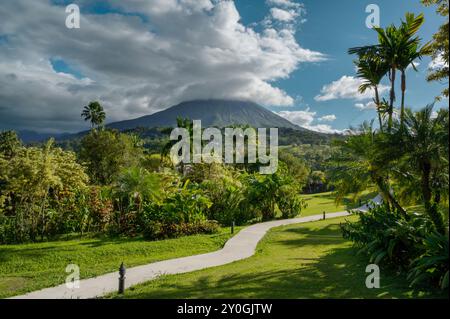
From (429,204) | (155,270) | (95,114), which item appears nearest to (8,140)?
(95,114)

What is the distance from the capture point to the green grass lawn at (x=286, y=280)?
6934 mm

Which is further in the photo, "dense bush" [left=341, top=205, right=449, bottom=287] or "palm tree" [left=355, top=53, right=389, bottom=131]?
"palm tree" [left=355, top=53, right=389, bottom=131]

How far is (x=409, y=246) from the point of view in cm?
837

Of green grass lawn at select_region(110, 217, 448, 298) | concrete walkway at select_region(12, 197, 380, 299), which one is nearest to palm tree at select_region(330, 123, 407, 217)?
green grass lawn at select_region(110, 217, 448, 298)

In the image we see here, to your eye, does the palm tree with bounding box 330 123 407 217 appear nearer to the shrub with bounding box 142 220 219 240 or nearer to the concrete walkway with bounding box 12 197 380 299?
the concrete walkway with bounding box 12 197 380 299

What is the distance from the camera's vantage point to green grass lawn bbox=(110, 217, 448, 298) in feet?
22.7

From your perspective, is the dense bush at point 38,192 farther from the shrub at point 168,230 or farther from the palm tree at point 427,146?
the palm tree at point 427,146

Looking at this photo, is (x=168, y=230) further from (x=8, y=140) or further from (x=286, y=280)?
(x=8, y=140)

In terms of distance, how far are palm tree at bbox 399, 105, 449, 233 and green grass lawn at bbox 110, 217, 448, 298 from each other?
2368 millimetres

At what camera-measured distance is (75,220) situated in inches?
624

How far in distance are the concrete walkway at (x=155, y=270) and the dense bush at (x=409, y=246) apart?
4.56m

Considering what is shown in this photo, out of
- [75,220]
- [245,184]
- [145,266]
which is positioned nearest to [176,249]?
[145,266]

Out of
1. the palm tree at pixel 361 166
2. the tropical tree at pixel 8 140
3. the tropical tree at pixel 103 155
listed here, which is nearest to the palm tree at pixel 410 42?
the palm tree at pixel 361 166

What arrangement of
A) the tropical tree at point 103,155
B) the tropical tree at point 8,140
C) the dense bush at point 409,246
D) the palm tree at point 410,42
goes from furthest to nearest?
1. the tropical tree at point 8,140
2. the tropical tree at point 103,155
3. the palm tree at point 410,42
4. the dense bush at point 409,246
